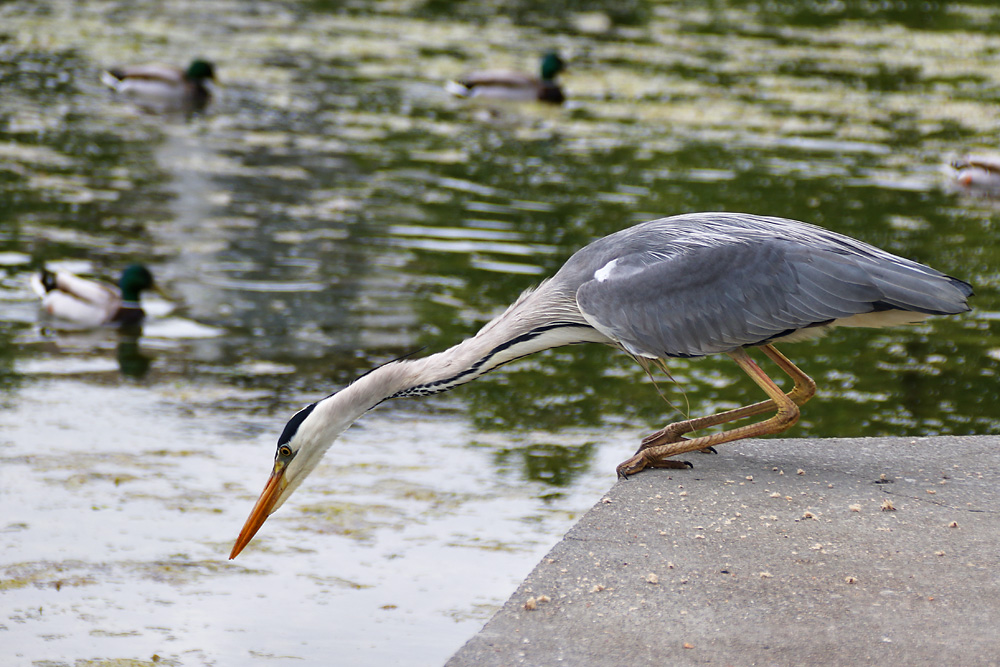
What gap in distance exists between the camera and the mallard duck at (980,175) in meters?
11.5

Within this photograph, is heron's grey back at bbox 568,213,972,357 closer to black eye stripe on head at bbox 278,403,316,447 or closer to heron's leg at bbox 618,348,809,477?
heron's leg at bbox 618,348,809,477

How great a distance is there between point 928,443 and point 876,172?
25.3 ft

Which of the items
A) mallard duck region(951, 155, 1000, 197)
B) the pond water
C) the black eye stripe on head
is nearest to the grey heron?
the black eye stripe on head

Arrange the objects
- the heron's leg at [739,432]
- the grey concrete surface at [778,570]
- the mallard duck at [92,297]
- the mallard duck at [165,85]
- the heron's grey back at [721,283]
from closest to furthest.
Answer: the grey concrete surface at [778,570] < the heron's grey back at [721,283] < the heron's leg at [739,432] < the mallard duck at [92,297] < the mallard duck at [165,85]

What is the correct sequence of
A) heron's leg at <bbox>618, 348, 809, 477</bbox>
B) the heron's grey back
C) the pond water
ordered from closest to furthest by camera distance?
the heron's grey back < heron's leg at <bbox>618, 348, 809, 477</bbox> < the pond water

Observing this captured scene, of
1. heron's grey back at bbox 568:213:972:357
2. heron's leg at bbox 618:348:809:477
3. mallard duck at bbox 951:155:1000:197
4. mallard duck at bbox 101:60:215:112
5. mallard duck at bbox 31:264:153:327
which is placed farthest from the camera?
mallard duck at bbox 101:60:215:112

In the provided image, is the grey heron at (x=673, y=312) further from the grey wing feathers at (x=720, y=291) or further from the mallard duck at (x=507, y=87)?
the mallard duck at (x=507, y=87)

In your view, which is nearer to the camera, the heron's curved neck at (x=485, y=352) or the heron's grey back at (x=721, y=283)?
the heron's grey back at (x=721, y=283)

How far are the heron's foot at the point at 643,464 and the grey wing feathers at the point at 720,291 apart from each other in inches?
16.3

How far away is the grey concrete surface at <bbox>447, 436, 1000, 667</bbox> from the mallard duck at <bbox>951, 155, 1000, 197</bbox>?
7294 mm

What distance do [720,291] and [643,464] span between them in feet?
2.40

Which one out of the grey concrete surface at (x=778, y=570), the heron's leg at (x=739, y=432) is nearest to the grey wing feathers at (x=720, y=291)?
the heron's leg at (x=739, y=432)

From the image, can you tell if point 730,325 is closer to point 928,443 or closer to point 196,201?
point 928,443

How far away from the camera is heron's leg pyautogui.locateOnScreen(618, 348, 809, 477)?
4824 millimetres
